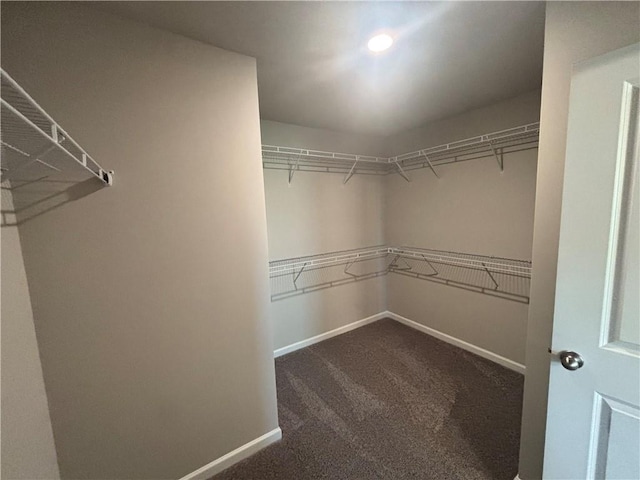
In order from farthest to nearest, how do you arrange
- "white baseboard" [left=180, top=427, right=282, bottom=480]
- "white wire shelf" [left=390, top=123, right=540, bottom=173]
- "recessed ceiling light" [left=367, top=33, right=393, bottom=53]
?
"white wire shelf" [left=390, top=123, right=540, bottom=173] < "white baseboard" [left=180, top=427, right=282, bottom=480] < "recessed ceiling light" [left=367, top=33, right=393, bottom=53]

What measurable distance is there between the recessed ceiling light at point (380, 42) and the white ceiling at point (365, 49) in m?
0.04

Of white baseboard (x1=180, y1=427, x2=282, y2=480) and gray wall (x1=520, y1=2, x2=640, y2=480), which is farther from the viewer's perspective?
white baseboard (x1=180, y1=427, x2=282, y2=480)

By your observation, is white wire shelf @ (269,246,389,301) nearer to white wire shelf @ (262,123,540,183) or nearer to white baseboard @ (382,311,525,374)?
white baseboard @ (382,311,525,374)

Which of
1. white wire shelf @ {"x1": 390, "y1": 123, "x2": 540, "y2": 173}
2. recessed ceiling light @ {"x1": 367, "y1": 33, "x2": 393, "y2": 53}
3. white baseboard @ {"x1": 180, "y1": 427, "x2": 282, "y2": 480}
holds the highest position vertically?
recessed ceiling light @ {"x1": 367, "y1": 33, "x2": 393, "y2": 53}

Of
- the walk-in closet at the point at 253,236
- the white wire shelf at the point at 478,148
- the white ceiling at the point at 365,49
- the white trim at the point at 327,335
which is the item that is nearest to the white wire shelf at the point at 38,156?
the walk-in closet at the point at 253,236

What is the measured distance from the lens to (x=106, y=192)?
114cm

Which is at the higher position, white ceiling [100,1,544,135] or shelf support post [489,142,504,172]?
white ceiling [100,1,544,135]

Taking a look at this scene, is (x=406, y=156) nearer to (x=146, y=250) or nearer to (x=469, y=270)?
(x=469, y=270)

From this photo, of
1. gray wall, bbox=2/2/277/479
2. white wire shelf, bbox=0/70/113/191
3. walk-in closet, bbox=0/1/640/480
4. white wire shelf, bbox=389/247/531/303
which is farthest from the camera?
white wire shelf, bbox=389/247/531/303

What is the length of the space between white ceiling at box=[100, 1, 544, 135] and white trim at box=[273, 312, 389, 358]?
7.56 feet

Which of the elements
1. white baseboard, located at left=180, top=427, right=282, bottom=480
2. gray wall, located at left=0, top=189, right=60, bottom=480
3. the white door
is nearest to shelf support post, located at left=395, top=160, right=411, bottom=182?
the white door

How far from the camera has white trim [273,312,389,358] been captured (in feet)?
9.10

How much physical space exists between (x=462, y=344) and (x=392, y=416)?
1.27 m

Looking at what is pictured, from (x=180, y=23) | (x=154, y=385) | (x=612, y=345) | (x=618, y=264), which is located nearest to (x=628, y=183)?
(x=618, y=264)
